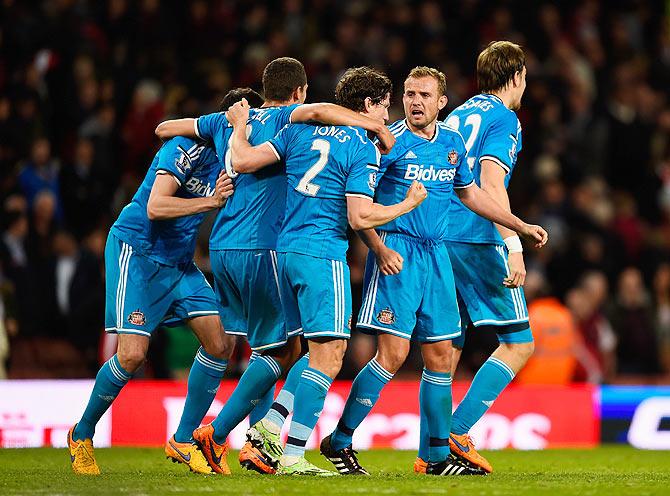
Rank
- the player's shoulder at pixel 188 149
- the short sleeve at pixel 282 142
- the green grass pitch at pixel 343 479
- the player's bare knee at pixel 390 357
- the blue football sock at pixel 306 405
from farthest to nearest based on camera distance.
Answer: the player's shoulder at pixel 188 149, the player's bare knee at pixel 390 357, the short sleeve at pixel 282 142, the blue football sock at pixel 306 405, the green grass pitch at pixel 343 479

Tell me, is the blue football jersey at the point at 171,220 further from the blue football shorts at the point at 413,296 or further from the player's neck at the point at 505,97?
the player's neck at the point at 505,97

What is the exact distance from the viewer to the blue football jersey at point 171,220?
8117 mm

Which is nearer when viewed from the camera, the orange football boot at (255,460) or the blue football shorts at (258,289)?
the orange football boot at (255,460)

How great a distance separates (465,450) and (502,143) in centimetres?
197

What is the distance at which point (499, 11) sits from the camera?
17.3m

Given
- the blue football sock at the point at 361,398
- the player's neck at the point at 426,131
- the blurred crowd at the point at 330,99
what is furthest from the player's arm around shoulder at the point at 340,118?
the blurred crowd at the point at 330,99

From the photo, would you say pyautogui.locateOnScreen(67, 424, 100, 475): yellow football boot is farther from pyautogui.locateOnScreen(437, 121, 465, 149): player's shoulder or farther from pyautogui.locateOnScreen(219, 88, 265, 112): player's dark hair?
pyautogui.locateOnScreen(437, 121, 465, 149): player's shoulder

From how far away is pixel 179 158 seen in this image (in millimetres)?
8047

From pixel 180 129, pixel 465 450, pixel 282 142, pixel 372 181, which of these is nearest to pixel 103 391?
pixel 180 129

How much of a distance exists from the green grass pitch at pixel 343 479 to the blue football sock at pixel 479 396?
0.40 meters

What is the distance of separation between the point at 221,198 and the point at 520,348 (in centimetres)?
219

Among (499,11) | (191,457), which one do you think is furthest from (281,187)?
(499,11)

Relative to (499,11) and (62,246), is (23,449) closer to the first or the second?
(62,246)

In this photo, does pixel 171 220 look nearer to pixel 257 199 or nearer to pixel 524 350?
pixel 257 199
